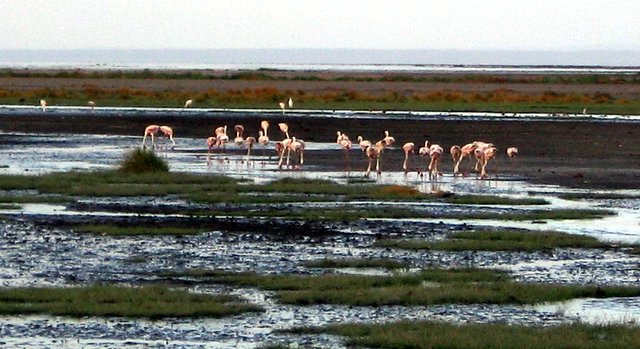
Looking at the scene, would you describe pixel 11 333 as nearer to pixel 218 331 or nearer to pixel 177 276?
pixel 218 331

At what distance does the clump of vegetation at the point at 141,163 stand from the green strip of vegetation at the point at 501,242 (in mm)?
10884

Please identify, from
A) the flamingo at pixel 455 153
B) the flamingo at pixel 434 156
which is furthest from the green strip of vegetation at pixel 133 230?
the flamingo at pixel 455 153

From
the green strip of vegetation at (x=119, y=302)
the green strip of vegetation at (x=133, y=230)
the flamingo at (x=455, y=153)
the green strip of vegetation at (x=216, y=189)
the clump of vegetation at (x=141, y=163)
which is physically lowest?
the green strip of vegetation at (x=119, y=302)

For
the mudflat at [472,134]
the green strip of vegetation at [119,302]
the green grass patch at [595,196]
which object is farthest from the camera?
the mudflat at [472,134]

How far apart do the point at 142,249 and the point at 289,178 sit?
1053cm

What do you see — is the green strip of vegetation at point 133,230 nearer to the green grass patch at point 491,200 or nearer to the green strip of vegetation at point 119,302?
the green strip of vegetation at point 119,302

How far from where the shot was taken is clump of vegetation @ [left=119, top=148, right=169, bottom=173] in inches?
1176

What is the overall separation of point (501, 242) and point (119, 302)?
673 centimetres

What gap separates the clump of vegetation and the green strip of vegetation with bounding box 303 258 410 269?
12.8 metres

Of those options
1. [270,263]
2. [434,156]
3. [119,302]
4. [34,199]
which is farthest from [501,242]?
[434,156]

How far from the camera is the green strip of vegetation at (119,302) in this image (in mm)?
13805

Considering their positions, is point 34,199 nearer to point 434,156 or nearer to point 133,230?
point 133,230

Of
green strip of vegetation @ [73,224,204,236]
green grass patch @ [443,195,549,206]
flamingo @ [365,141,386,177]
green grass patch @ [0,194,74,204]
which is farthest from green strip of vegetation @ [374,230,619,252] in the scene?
flamingo @ [365,141,386,177]

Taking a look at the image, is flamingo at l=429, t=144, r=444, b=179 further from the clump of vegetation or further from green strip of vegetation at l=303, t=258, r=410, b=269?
green strip of vegetation at l=303, t=258, r=410, b=269
